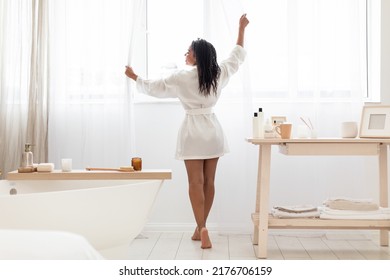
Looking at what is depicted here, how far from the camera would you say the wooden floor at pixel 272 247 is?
151 inches

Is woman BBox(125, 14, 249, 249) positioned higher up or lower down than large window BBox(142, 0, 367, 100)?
lower down

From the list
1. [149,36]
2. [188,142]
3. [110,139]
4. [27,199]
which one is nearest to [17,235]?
[27,199]

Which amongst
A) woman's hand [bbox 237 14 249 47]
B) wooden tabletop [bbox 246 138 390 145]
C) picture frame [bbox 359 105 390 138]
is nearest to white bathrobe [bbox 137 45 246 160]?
woman's hand [bbox 237 14 249 47]

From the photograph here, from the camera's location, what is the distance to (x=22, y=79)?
14.6 feet

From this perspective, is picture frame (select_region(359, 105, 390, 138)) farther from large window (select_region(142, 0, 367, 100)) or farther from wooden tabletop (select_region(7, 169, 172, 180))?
Result: wooden tabletop (select_region(7, 169, 172, 180))

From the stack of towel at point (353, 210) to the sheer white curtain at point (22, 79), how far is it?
202cm

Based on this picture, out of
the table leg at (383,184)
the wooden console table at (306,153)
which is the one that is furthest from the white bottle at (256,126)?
the table leg at (383,184)

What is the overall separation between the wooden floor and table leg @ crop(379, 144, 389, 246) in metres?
0.07

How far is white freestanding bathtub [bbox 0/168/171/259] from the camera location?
2979 millimetres

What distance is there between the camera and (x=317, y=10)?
4.45 m

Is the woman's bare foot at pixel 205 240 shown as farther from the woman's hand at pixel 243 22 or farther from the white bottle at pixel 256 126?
the woman's hand at pixel 243 22
